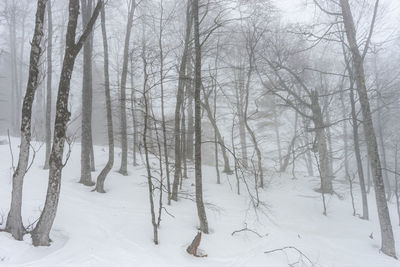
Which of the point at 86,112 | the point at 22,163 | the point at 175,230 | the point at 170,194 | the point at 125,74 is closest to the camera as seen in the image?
the point at 22,163

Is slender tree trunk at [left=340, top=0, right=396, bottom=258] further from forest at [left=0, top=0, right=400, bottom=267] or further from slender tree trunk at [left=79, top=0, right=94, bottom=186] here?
slender tree trunk at [left=79, top=0, right=94, bottom=186]

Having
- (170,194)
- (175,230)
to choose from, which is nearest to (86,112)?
(170,194)

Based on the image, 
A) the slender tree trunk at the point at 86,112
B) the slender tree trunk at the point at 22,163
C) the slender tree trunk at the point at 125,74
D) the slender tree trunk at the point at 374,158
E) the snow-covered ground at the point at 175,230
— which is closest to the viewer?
the slender tree trunk at the point at 22,163

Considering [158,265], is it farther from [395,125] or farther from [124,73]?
[395,125]

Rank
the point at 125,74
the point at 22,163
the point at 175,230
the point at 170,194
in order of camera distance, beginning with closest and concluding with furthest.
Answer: the point at 22,163
the point at 175,230
the point at 170,194
the point at 125,74

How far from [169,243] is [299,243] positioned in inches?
145

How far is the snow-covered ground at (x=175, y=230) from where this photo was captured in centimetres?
→ 439

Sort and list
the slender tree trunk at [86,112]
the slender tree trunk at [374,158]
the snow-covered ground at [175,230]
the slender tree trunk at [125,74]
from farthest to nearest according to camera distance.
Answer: the slender tree trunk at [125,74] → the slender tree trunk at [86,112] → the slender tree trunk at [374,158] → the snow-covered ground at [175,230]

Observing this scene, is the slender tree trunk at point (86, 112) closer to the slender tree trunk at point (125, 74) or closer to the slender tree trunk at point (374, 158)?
the slender tree trunk at point (125, 74)

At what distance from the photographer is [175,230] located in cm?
587

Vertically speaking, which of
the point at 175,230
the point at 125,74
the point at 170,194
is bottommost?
the point at 175,230

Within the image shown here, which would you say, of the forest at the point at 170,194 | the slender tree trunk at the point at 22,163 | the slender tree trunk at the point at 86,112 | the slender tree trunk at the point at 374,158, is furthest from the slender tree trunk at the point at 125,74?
the slender tree trunk at the point at 374,158

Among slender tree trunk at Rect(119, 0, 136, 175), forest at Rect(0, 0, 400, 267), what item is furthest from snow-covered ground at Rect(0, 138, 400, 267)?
slender tree trunk at Rect(119, 0, 136, 175)

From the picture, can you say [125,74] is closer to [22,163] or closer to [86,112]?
[86,112]
